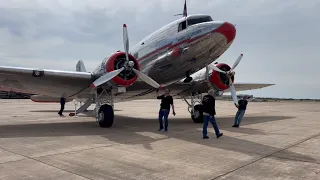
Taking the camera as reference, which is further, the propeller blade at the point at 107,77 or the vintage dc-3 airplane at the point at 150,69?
the vintage dc-3 airplane at the point at 150,69

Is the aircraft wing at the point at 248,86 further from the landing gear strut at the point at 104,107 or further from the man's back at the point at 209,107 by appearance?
the man's back at the point at 209,107

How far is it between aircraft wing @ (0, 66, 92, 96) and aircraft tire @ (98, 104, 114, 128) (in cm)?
140

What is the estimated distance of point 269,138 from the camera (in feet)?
29.7

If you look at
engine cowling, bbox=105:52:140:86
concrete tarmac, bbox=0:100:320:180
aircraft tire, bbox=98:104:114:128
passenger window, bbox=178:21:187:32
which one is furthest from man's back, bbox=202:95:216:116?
aircraft tire, bbox=98:104:114:128

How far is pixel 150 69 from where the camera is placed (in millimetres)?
13156

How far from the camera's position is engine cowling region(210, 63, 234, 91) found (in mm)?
Answer: 14578

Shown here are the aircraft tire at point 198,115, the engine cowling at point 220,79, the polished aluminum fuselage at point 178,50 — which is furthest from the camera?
the aircraft tire at point 198,115

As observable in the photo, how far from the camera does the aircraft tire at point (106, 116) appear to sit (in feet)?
39.3

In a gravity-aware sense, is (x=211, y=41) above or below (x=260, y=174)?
above

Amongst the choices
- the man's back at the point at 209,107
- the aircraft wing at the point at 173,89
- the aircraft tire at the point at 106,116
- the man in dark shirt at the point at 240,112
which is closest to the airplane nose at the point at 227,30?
the man's back at the point at 209,107

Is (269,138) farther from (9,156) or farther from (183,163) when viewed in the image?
(9,156)

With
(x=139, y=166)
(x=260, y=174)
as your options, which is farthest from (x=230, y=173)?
(x=139, y=166)

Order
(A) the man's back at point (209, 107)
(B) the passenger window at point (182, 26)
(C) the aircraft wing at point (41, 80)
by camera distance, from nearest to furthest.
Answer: (A) the man's back at point (209, 107)
(C) the aircraft wing at point (41, 80)
(B) the passenger window at point (182, 26)

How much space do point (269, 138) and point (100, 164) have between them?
584 centimetres
